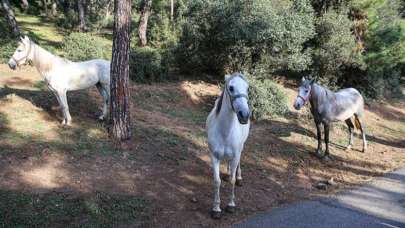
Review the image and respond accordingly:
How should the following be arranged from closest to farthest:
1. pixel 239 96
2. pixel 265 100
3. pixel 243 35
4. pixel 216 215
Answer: pixel 239 96 < pixel 216 215 < pixel 265 100 < pixel 243 35

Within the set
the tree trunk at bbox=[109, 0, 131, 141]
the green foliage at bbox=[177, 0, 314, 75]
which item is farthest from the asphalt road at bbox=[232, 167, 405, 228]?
the green foliage at bbox=[177, 0, 314, 75]

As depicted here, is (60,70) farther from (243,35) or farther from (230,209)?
(243,35)

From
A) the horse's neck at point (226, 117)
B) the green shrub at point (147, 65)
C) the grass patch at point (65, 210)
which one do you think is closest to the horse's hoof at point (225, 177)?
the horse's neck at point (226, 117)

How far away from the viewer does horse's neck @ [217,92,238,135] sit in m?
5.90

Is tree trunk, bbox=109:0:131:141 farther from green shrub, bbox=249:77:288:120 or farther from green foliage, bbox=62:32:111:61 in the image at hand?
green foliage, bbox=62:32:111:61

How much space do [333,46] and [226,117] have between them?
12.6 metres

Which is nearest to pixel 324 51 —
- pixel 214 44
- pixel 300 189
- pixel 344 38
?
pixel 344 38

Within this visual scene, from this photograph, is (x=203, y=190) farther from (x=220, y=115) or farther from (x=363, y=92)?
(x=363, y=92)

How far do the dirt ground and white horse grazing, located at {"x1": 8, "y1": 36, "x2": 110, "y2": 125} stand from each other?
754mm

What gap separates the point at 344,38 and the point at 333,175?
32.2 ft

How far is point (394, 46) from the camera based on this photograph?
18.2 meters

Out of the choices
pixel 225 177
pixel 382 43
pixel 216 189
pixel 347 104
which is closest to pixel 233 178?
pixel 216 189

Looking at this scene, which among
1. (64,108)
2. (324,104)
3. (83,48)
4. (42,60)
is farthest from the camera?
(83,48)

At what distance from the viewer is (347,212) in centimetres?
683
